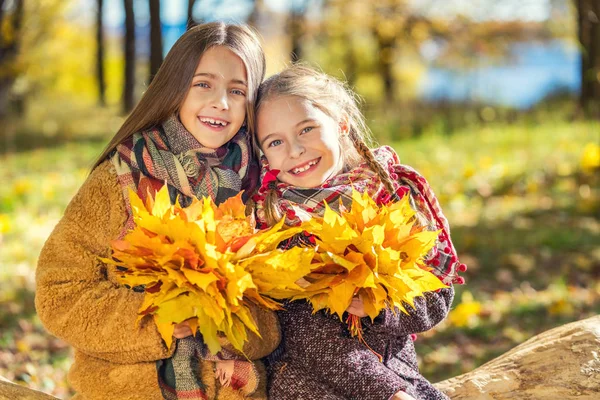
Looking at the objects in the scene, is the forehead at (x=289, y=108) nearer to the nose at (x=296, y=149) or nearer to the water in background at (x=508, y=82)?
the nose at (x=296, y=149)

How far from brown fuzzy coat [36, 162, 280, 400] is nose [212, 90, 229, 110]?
1.50 feet

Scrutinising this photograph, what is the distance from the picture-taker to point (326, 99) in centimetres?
282

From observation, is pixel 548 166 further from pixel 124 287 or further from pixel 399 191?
pixel 124 287

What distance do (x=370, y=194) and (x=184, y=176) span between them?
0.68m

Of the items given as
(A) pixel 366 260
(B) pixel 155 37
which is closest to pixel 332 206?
(A) pixel 366 260

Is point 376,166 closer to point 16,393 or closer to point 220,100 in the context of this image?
point 220,100

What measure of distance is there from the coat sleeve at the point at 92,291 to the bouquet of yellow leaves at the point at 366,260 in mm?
551

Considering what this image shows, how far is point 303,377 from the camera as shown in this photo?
2.52 m

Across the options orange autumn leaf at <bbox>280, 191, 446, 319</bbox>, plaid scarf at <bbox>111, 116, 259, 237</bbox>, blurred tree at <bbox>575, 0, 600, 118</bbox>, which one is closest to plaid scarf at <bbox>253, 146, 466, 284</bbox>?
plaid scarf at <bbox>111, 116, 259, 237</bbox>

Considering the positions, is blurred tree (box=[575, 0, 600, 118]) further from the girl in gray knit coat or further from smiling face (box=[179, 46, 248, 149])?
smiling face (box=[179, 46, 248, 149])

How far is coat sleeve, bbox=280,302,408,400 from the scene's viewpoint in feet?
8.05

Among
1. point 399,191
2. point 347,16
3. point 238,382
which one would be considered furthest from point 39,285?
point 347,16

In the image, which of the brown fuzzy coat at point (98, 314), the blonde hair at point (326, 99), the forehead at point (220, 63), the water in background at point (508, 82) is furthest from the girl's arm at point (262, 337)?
the water in background at point (508, 82)

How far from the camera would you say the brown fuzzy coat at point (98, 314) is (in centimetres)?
244
